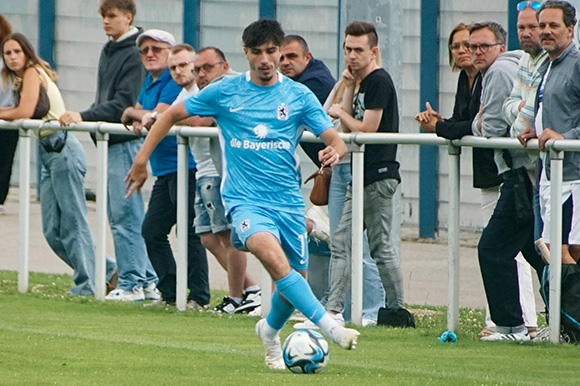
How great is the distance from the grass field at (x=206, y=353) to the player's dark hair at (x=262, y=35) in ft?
6.05

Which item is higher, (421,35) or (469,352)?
(421,35)

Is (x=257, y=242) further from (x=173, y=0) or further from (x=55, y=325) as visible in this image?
(x=173, y=0)

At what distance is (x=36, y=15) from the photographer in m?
20.2

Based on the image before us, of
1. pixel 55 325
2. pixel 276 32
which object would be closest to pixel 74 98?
pixel 55 325

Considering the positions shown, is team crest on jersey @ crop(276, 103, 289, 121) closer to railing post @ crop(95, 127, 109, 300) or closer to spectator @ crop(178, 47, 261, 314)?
spectator @ crop(178, 47, 261, 314)

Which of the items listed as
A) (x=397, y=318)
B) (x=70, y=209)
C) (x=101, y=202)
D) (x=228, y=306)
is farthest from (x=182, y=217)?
(x=397, y=318)

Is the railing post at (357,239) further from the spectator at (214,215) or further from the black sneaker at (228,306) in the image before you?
the black sneaker at (228,306)

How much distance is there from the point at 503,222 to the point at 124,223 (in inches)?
141

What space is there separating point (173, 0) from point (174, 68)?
27.1ft

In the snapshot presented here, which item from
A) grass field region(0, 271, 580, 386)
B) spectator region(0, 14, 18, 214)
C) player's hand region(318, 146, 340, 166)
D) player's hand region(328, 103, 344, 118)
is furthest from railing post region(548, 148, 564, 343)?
spectator region(0, 14, 18, 214)

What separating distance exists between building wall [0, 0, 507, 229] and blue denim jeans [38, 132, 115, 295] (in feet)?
12.7

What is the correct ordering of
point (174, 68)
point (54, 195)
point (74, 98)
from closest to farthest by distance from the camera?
point (174, 68), point (54, 195), point (74, 98)

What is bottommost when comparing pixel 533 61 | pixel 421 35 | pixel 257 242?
pixel 257 242

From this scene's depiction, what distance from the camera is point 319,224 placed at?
10.6m
